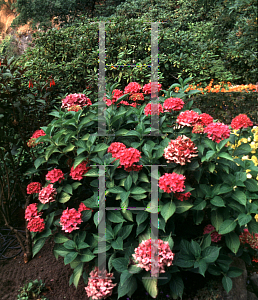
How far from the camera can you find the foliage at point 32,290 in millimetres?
2010

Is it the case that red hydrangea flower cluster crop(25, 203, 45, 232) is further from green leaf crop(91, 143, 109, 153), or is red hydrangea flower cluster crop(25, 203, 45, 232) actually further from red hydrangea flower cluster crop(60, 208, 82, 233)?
green leaf crop(91, 143, 109, 153)

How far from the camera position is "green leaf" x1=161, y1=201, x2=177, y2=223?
5.28 feet

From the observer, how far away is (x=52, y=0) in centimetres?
923

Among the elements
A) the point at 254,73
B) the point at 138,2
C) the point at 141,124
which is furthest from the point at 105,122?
the point at 138,2

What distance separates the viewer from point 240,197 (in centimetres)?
168

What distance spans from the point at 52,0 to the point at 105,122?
923 cm

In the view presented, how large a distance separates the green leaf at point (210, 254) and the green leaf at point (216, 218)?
0.16 metres

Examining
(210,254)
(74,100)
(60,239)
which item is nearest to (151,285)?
(210,254)

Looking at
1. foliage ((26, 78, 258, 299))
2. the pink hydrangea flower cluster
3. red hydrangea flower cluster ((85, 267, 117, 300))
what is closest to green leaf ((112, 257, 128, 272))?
foliage ((26, 78, 258, 299))

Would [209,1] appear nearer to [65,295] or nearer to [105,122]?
[105,122]

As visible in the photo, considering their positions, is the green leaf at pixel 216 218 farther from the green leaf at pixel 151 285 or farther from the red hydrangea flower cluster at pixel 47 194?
the red hydrangea flower cluster at pixel 47 194

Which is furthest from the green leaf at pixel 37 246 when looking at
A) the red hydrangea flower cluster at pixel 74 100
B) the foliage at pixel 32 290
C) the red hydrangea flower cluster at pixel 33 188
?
the red hydrangea flower cluster at pixel 74 100

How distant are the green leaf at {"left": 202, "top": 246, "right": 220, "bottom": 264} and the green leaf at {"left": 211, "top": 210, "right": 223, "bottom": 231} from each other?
6.2 inches

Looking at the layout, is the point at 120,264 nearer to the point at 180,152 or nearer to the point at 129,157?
the point at 129,157
